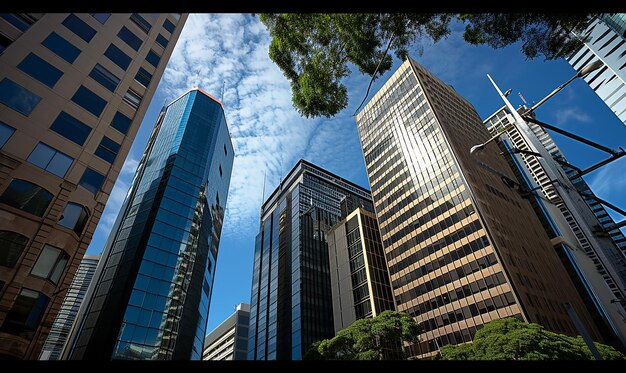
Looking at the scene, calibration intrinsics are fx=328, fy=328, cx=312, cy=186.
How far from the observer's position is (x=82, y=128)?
84.0 ft

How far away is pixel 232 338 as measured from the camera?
11506 centimetres

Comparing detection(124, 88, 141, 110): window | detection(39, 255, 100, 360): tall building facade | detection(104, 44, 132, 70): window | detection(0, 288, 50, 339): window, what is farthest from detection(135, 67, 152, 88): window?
detection(39, 255, 100, 360): tall building facade

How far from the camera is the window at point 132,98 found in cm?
3020

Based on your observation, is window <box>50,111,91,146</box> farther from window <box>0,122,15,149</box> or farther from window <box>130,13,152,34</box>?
window <box>130,13,152,34</box>

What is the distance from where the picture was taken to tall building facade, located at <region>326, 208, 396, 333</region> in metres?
62.3

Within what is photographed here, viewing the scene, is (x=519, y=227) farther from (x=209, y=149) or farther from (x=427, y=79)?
(x=209, y=149)

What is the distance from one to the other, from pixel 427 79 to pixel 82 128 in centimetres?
7153

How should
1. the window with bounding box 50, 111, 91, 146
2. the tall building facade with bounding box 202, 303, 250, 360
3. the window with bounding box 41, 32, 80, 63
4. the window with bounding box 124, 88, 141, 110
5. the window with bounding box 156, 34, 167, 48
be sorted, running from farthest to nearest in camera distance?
the tall building facade with bounding box 202, 303, 250, 360
the window with bounding box 156, 34, 167, 48
the window with bounding box 124, 88, 141, 110
the window with bounding box 41, 32, 80, 63
the window with bounding box 50, 111, 91, 146

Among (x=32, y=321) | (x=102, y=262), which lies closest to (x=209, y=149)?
(x=102, y=262)

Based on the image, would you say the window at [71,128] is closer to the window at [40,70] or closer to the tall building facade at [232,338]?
the window at [40,70]

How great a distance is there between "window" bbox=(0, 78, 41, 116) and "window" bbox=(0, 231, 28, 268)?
28.7 feet

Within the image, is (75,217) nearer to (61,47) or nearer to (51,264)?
(51,264)

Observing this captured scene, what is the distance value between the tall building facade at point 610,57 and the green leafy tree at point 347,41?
34419mm

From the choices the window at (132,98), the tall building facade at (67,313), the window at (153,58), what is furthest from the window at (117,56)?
the tall building facade at (67,313)
